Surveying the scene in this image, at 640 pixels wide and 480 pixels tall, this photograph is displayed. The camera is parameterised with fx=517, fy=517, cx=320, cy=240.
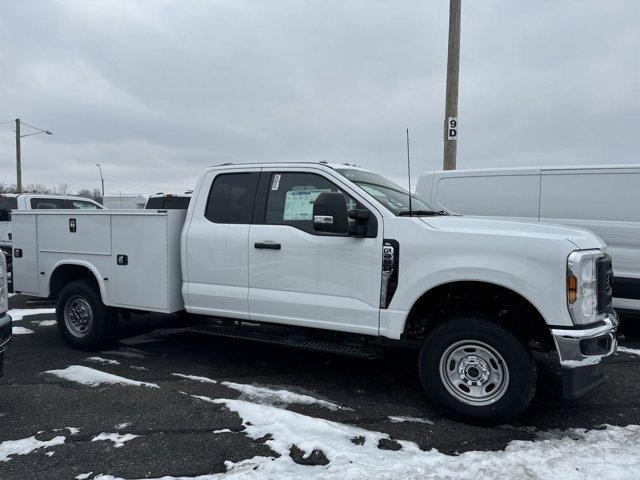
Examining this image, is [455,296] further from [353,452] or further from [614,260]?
[614,260]

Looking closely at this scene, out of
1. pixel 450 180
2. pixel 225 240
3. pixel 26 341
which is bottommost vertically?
pixel 26 341

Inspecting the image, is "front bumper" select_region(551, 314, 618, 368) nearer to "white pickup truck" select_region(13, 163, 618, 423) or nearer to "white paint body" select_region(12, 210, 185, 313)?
"white pickup truck" select_region(13, 163, 618, 423)

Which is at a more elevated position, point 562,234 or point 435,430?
point 562,234

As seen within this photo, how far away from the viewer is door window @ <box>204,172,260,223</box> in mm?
5113

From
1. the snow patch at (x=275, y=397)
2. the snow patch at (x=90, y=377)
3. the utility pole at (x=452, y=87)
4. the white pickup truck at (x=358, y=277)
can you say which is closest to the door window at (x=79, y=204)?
the white pickup truck at (x=358, y=277)

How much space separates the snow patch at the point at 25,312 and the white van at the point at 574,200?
628 centimetres

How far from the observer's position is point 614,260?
20.4ft

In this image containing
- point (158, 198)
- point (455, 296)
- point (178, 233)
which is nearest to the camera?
point (455, 296)

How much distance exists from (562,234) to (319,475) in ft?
8.09

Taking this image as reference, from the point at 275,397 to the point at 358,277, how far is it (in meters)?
1.32

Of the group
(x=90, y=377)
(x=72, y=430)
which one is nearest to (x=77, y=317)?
(x=90, y=377)

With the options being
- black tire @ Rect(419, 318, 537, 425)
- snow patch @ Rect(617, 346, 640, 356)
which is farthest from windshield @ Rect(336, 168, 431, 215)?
snow patch @ Rect(617, 346, 640, 356)

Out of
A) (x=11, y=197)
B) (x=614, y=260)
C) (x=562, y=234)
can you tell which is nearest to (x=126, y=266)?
(x=562, y=234)

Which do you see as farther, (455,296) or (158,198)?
(158,198)
